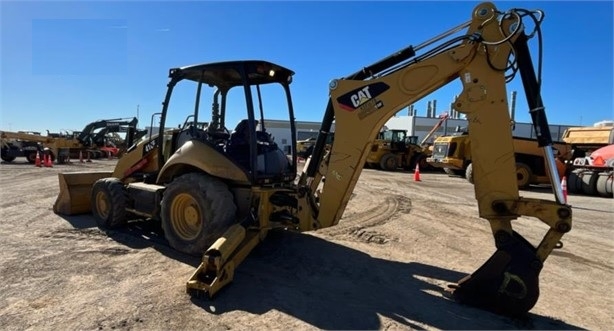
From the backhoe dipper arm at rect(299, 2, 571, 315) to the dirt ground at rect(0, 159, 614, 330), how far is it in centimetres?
33

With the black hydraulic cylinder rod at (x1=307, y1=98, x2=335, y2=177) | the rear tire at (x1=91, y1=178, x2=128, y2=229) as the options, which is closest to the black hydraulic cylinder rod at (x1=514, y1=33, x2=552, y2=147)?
the black hydraulic cylinder rod at (x1=307, y1=98, x2=335, y2=177)

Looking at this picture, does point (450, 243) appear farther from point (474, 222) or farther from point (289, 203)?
point (289, 203)

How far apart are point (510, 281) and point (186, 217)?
153 inches

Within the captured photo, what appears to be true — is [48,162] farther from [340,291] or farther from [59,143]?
[340,291]

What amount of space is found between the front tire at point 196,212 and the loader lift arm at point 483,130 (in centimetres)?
56

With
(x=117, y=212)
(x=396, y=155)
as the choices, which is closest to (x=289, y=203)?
(x=117, y=212)

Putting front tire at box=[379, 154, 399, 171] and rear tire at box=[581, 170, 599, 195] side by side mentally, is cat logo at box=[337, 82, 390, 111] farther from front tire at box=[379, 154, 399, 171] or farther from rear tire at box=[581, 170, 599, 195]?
front tire at box=[379, 154, 399, 171]

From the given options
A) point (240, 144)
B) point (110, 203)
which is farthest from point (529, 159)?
point (110, 203)

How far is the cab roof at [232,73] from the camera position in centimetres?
541

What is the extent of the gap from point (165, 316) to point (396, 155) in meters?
22.2

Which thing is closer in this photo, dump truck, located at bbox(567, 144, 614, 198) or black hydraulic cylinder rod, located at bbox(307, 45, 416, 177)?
black hydraulic cylinder rod, located at bbox(307, 45, 416, 177)

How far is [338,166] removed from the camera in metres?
4.77

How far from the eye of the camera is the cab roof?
541cm

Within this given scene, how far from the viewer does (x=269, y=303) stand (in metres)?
4.04
